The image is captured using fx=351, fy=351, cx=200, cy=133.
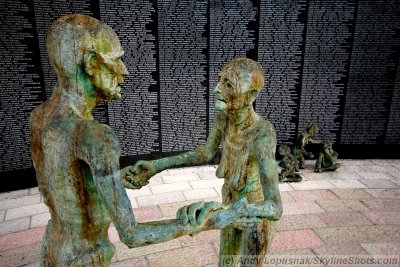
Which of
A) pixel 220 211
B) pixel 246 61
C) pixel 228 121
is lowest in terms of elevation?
pixel 220 211

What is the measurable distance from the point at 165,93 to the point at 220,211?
468cm

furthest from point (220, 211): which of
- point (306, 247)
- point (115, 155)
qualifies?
point (306, 247)

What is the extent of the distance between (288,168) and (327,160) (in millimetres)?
948

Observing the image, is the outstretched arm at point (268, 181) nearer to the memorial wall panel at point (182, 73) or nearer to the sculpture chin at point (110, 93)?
the sculpture chin at point (110, 93)

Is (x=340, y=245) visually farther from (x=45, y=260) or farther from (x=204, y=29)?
(x=204, y=29)

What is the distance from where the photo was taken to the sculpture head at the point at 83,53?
169 cm

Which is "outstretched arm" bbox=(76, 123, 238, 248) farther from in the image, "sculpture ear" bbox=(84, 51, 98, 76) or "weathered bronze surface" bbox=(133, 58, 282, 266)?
"weathered bronze surface" bbox=(133, 58, 282, 266)

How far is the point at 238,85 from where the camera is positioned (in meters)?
2.28

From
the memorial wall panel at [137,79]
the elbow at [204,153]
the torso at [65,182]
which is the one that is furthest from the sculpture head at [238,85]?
the memorial wall panel at [137,79]

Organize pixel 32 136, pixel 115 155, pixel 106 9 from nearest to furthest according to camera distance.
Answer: pixel 115 155, pixel 32 136, pixel 106 9

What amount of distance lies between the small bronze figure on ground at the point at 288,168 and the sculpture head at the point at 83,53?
4.92m

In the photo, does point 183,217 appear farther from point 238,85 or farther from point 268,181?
point 238,85

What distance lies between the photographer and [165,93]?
20.8 feet

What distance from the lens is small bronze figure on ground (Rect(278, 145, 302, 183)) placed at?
6.20 m
